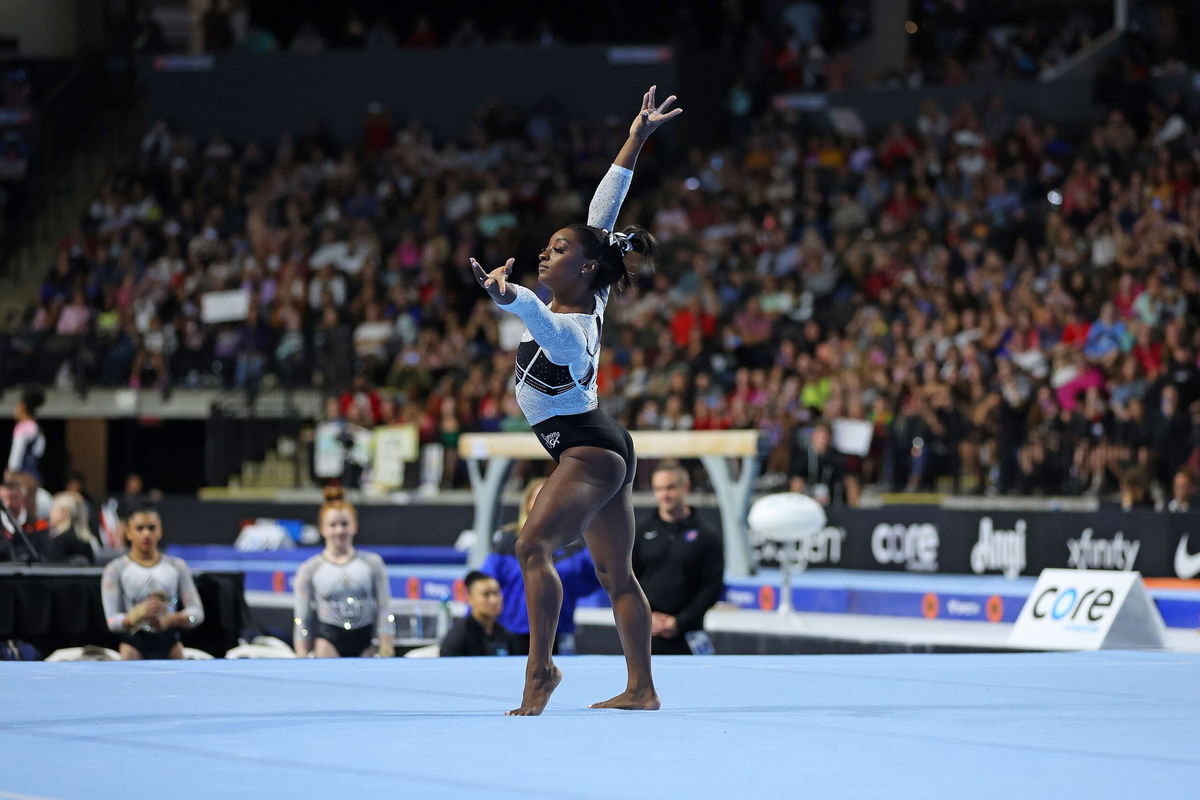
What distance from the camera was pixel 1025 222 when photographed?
1883cm

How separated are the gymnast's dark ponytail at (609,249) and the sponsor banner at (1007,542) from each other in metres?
8.19

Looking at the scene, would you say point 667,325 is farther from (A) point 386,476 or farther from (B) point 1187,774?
(B) point 1187,774

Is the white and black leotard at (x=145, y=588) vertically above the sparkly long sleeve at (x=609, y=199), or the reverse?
the sparkly long sleeve at (x=609, y=199)

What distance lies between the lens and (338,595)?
30.5 ft

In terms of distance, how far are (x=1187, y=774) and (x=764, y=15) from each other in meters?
22.6

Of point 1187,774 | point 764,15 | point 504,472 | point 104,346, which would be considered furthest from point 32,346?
point 1187,774

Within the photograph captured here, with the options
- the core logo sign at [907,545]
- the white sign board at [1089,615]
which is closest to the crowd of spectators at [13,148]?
the core logo sign at [907,545]

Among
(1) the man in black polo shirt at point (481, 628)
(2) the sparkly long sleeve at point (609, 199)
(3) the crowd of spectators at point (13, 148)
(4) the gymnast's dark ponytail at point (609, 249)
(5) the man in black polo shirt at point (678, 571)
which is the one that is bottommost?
(1) the man in black polo shirt at point (481, 628)

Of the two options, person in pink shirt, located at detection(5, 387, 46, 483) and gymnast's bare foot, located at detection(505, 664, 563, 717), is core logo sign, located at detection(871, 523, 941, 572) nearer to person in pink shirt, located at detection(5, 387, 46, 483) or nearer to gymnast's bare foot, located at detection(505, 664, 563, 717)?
person in pink shirt, located at detection(5, 387, 46, 483)

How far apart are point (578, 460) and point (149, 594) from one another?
4.07 metres

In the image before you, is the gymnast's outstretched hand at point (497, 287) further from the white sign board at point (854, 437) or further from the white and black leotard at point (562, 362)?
the white sign board at point (854, 437)

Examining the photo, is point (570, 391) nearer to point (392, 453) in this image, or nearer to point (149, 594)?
point (149, 594)

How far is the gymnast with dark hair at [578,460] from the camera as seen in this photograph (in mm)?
5551

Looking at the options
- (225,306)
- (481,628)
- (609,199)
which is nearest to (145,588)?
(481,628)
